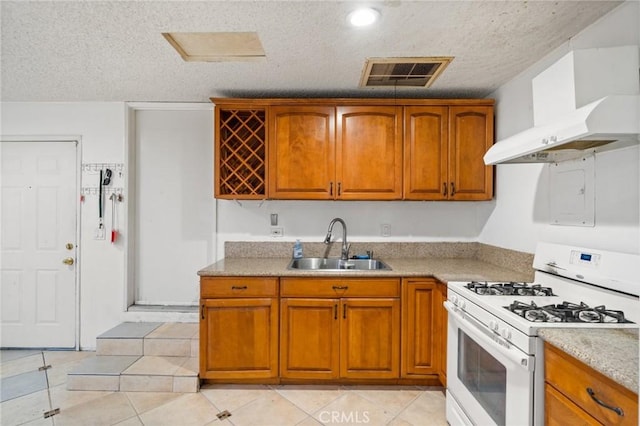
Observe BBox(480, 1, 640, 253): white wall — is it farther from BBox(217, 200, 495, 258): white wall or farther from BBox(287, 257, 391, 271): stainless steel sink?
BBox(287, 257, 391, 271): stainless steel sink

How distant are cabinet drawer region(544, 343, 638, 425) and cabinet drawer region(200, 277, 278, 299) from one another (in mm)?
1613

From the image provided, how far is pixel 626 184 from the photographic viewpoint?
147 centimetres

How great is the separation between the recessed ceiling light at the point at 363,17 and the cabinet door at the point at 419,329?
164 cm

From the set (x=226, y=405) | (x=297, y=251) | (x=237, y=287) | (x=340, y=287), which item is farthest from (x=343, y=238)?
(x=226, y=405)

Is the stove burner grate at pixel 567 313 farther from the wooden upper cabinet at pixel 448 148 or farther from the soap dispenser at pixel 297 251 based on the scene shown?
the soap dispenser at pixel 297 251

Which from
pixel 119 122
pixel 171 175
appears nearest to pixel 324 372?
pixel 171 175

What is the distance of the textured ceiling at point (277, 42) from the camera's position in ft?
5.13

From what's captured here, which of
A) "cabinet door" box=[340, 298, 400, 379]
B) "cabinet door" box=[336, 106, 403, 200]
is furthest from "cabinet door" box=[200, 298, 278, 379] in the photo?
"cabinet door" box=[336, 106, 403, 200]

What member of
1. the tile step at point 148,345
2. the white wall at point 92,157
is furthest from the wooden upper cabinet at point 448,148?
the white wall at point 92,157

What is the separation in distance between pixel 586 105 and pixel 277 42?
155 centimetres

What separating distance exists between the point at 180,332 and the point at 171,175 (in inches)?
56.1

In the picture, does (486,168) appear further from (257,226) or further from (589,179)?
(257,226)

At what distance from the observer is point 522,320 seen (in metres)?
1.28

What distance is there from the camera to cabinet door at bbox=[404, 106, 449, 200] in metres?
2.56
